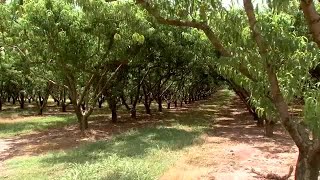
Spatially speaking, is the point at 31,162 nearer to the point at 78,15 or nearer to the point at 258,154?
the point at 78,15

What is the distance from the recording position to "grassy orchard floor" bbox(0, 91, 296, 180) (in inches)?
460

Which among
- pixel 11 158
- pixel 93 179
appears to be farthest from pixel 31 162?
pixel 93 179

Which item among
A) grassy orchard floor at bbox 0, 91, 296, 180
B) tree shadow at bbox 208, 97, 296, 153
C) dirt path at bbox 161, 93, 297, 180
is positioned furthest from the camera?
tree shadow at bbox 208, 97, 296, 153

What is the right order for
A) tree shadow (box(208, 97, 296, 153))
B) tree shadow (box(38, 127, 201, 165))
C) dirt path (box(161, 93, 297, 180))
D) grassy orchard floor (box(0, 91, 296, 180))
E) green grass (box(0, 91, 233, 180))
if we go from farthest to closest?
tree shadow (box(208, 97, 296, 153)) < tree shadow (box(38, 127, 201, 165)) < dirt path (box(161, 93, 297, 180)) < grassy orchard floor (box(0, 91, 296, 180)) < green grass (box(0, 91, 233, 180))

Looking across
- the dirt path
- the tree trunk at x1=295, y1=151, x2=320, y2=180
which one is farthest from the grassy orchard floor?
the tree trunk at x1=295, y1=151, x2=320, y2=180

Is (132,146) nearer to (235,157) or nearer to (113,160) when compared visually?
(113,160)

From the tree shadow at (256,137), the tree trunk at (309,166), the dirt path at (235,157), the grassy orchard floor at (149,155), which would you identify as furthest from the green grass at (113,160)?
the tree trunk at (309,166)

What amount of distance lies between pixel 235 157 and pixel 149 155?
325 centimetres

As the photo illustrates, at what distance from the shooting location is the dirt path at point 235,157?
12.1 m

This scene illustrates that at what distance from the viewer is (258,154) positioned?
15.6 m

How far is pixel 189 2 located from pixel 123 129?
735 inches

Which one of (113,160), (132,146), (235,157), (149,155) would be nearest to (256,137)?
(235,157)

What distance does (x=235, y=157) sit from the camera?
1501cm

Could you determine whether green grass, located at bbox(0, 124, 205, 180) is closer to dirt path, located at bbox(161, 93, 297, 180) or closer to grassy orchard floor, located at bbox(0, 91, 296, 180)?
grassy orchard floor, located at bbox(0, 91, 296, 180)
